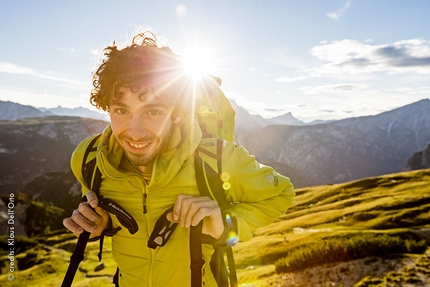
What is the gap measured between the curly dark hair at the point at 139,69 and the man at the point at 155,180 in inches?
0.8

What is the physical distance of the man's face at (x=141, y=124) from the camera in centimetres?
391

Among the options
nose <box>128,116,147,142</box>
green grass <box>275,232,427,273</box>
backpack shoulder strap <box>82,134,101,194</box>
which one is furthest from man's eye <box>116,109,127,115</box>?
green grass <box>275,232,427,273</box>

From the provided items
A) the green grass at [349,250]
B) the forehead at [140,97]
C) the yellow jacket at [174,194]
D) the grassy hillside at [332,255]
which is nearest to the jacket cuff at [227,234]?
the yellow jacket at [174,194]

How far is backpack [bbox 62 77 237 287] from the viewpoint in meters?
3.48

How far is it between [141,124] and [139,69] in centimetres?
95

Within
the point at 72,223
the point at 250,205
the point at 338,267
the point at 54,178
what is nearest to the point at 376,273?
the point at 338,267

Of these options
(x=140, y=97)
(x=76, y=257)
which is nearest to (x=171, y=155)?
(x=140, y=97)

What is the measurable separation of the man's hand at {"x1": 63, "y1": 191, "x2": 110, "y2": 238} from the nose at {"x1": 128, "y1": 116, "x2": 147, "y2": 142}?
92 centimetres

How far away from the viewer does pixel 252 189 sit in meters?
3.86

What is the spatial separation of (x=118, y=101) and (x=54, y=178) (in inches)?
6559

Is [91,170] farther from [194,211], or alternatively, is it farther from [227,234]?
[227,234]

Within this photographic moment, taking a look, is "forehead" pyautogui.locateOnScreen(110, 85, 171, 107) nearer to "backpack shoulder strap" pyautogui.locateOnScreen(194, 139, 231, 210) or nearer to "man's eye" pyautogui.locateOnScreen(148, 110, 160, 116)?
"man's eye" pyautogui.locateOnScreen(148, 110, 160, 116)

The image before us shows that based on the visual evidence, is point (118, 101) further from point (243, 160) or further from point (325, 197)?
point (325, 197)

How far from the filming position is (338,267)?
37.6 ft
